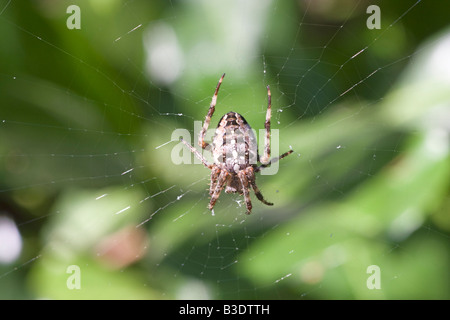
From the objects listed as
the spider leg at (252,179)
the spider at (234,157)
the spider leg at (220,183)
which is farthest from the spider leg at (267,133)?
the spider leg at (220,183)

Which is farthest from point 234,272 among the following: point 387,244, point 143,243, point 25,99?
point 25,99

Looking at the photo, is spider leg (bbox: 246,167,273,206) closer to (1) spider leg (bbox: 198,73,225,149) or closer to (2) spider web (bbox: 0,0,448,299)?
(1) spider leg (bbox: 198,73,225,149)

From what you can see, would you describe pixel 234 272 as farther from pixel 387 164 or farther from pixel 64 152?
pixel 64 152

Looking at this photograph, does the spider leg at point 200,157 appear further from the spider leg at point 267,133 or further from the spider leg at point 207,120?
the spider leg at point 267,133

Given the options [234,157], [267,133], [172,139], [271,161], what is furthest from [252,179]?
[172,139]

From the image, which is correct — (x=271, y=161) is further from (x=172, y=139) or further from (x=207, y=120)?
A: (x=172, y=139)

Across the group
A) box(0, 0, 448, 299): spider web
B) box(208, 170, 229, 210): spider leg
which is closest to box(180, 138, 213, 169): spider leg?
box(208, 170, 229, 210): spider leg
